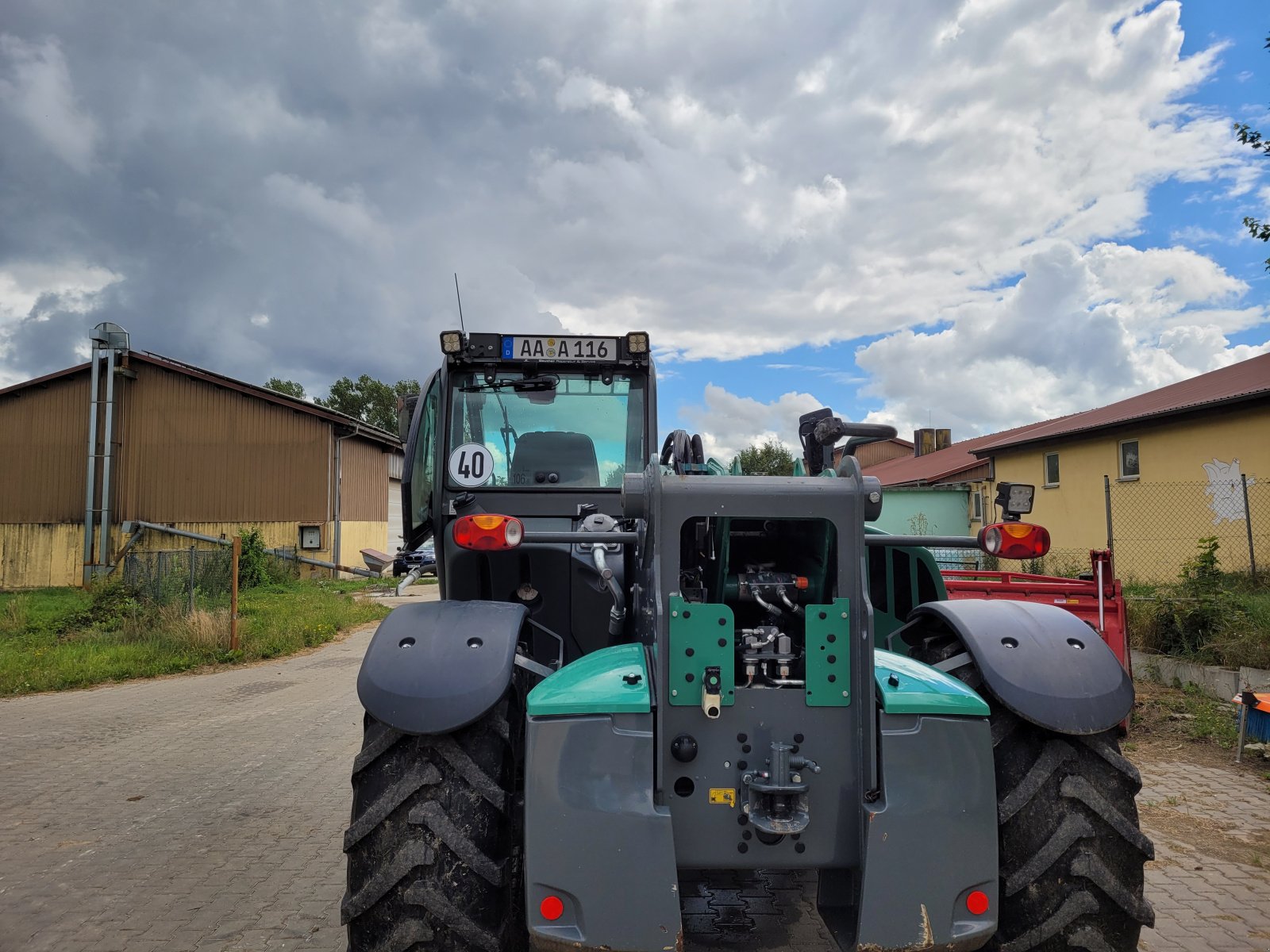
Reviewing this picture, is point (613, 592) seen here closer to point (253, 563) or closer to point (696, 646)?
point (696, 646)

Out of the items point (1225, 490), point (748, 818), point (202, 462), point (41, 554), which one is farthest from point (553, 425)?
point (41, 554)

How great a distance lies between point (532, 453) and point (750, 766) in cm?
281

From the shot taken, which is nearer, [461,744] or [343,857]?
[461,744]

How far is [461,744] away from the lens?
2820 mm

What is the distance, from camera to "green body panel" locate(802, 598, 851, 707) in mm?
2643

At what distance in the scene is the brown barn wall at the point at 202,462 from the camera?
25.5m

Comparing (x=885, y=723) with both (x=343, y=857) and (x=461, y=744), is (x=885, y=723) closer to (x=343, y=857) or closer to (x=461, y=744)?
(x=461, y=744)

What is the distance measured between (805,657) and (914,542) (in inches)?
30.3

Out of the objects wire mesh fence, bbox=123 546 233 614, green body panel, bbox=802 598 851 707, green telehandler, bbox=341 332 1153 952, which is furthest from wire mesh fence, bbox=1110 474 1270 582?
wire mesh fence, bbox=123 546 233 614

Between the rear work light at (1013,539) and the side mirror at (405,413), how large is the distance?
10.1 feet

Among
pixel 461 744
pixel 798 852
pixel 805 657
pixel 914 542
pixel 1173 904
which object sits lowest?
pixel 1173 904

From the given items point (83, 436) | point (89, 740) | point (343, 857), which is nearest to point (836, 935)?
point (343, 857)

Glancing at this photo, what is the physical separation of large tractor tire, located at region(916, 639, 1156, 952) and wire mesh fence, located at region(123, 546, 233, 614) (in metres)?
12.7

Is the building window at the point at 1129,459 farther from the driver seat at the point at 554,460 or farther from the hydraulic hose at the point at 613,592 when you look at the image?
the hydraulic hose at the point at 613,592
